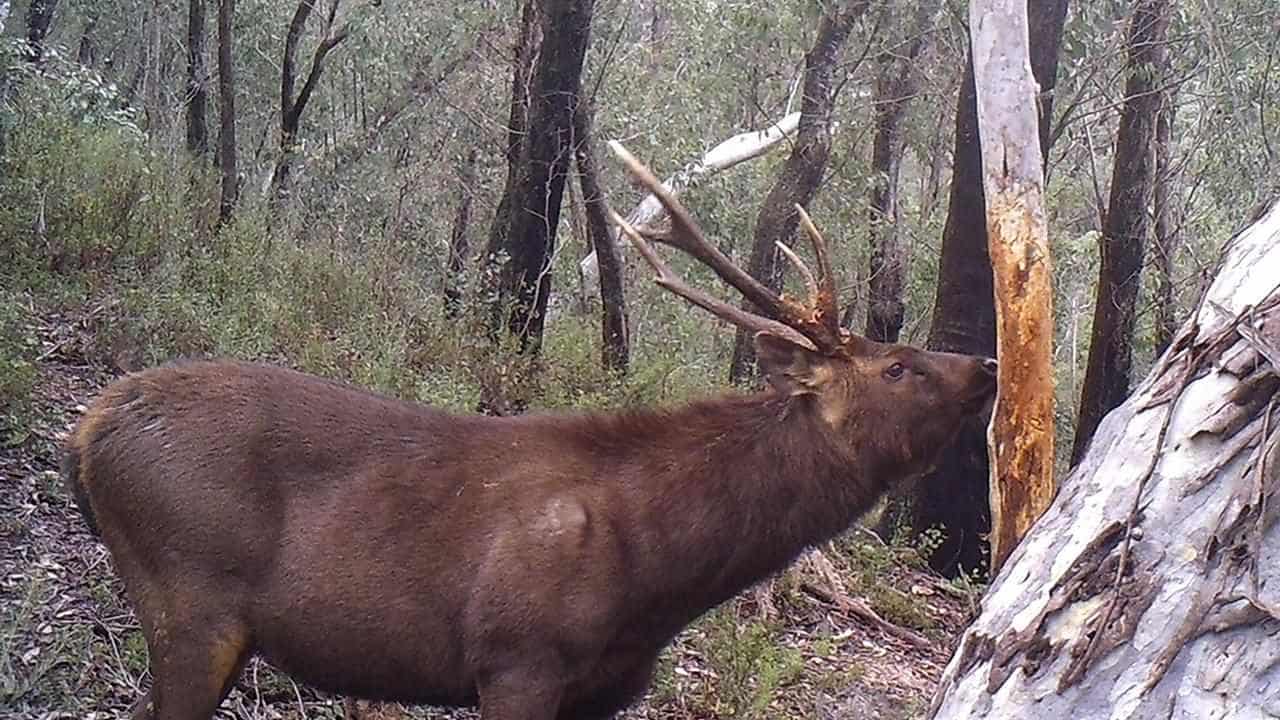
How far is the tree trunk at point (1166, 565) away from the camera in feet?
6.61

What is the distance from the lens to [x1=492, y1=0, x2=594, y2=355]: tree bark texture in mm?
11617

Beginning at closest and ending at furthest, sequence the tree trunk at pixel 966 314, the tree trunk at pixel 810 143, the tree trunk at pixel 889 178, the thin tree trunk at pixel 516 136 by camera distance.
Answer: the tree trunk at pixel 966 314, the thin tree trunk at pixel 516 136, the tree trunk at pixel 810 143, the tree trunk at pixel 889 178

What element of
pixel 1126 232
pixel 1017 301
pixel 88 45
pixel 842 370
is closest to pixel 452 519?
pixel 842 370

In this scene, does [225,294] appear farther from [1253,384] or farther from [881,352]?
[1253,384]

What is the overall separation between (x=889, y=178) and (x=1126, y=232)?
14.5ft

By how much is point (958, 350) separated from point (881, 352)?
5.14 metres

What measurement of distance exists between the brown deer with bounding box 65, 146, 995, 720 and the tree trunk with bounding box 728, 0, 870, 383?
9.27 m

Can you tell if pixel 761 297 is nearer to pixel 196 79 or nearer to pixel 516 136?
pixel 516 136

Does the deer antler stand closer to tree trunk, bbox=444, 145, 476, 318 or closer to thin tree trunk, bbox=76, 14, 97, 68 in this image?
tree trunk, bbox=444, 145, 476, 318

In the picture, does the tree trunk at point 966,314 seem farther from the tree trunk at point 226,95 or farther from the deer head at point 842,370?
the tree trunk at point 226,95

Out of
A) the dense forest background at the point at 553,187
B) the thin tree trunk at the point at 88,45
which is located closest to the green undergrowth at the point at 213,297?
the dense forest background at the point at 553,187

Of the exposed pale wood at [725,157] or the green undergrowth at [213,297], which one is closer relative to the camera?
the green undergrowth at [213,297]

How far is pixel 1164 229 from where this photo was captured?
16.2 m

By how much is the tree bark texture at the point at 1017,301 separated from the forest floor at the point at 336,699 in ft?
3.83
